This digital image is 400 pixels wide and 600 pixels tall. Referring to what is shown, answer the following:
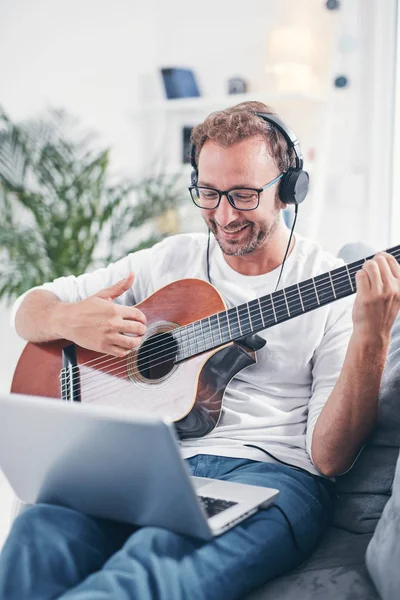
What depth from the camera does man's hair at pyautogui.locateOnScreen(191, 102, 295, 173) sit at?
1488 millimetres

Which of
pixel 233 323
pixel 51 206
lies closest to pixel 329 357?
pixel 233 323

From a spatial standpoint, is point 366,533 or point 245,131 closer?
point 366,533

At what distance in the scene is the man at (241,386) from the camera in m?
1.04

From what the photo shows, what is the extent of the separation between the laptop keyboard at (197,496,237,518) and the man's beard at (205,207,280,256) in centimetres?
54

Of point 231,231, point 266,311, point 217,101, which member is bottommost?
point 266,311

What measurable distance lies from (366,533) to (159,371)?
49 centimetres

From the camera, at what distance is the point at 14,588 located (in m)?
1.01

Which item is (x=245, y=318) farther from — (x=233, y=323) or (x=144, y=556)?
(x=144, y=556)

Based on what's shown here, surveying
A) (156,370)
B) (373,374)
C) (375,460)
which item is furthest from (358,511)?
(156,370)

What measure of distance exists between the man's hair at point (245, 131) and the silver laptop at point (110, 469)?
0.67 m

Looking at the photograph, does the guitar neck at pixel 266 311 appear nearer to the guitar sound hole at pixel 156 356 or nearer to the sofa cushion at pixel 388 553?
the guitar sound hole at pixel 156 356

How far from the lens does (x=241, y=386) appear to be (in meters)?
1.47

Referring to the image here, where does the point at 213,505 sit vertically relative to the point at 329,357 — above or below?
below

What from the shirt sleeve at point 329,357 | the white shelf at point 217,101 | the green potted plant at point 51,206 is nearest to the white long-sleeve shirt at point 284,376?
the shirt sleeve at point 329,357
